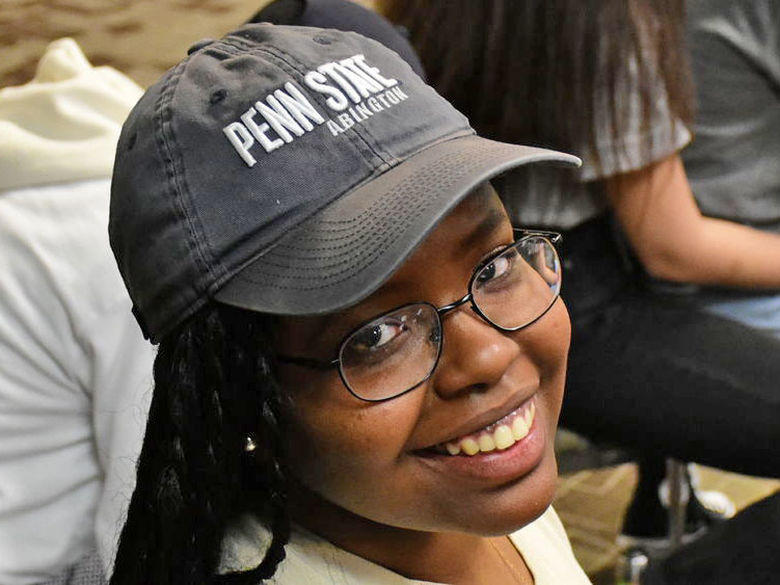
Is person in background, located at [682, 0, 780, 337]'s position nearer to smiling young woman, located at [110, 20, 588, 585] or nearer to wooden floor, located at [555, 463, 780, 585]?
wooden floor, located at [555, 463, 780, 585]

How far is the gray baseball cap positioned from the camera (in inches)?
29.0

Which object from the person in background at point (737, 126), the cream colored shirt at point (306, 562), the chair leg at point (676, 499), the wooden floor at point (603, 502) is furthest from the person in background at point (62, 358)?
the wooden floor at point (603, 502)

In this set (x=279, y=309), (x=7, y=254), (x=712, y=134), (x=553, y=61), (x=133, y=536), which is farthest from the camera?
(x=712, y=134)

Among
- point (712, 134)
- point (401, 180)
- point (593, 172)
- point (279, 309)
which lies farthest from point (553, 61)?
point (279, 309)

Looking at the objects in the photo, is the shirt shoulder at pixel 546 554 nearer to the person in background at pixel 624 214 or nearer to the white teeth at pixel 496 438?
the white teeth at pixel 496 438

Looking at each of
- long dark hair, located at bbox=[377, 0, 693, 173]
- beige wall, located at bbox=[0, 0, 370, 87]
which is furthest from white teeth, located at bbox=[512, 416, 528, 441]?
beige wall, located at bbox=[0, 0, 370, 87]

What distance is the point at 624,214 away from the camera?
149 centimetres

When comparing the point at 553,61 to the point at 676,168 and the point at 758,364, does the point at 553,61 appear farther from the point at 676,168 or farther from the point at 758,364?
the point at 758,364

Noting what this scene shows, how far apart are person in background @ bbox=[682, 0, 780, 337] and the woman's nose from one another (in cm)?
92

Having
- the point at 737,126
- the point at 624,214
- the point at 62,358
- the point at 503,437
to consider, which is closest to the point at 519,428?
the point at 503,437

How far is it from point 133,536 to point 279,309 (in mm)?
259

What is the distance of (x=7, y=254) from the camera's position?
120cm

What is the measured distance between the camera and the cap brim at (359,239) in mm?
715

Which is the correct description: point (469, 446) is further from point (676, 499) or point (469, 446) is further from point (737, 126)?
point (676, 499)
